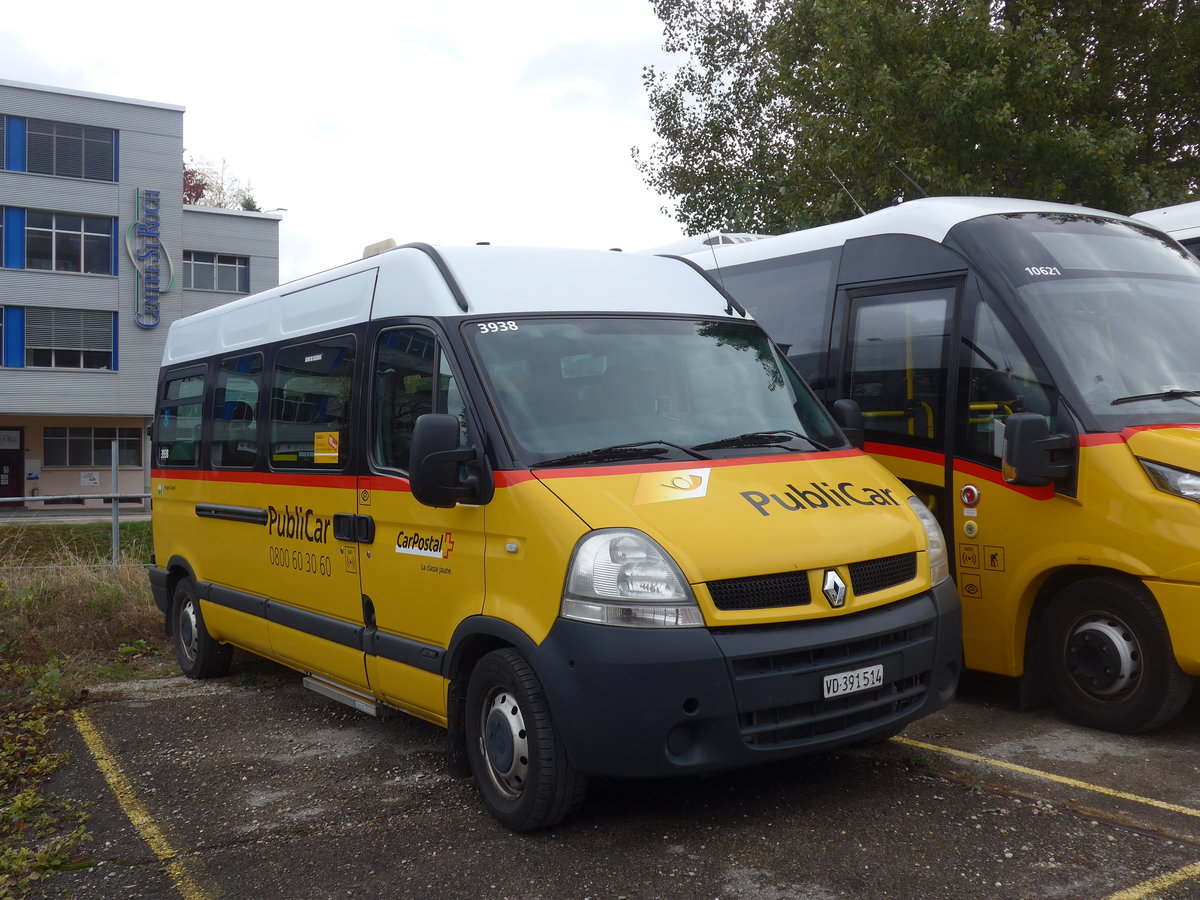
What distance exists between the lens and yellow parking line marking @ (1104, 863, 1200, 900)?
391cm

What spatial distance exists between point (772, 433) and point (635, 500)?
107cm

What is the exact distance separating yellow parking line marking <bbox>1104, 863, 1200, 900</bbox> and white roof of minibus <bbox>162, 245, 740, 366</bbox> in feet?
10.5

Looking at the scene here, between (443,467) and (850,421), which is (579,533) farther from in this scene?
(850,421)

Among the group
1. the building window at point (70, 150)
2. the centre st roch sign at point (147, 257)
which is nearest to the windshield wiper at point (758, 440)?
the centre st roch sign at point (147, 257)

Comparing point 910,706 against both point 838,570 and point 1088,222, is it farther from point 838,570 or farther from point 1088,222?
point 1088,222

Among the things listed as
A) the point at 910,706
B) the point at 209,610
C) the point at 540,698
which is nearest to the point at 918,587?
the point at 910,706

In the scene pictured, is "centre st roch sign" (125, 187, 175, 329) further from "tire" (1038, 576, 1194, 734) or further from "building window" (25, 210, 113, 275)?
"tire" (1038, 576, 1194, 734)

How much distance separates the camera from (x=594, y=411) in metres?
5.07

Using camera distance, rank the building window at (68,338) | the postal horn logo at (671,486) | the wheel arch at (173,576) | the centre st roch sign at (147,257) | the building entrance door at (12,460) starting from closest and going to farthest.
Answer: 1. the postal horn logo at (671,486)
2. the wheel arch at (173,576)
3. the building window at (68,338)
4. the centre st roch sign at (147,257)
5. the building entrance door at (12,460)

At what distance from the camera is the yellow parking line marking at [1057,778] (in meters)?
4.78

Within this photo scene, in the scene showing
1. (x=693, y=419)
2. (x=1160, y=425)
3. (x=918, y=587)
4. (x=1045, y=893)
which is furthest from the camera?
(x=1160, y=425)

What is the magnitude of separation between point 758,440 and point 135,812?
10.8 ft

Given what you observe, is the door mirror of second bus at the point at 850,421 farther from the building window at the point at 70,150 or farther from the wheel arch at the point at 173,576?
the building window at the point at 70,150

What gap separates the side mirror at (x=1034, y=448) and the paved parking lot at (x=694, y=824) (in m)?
1.31
